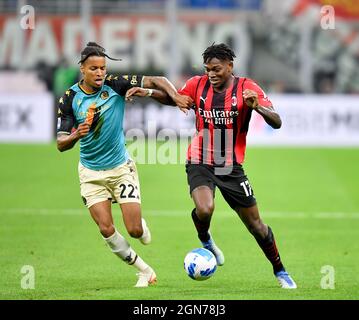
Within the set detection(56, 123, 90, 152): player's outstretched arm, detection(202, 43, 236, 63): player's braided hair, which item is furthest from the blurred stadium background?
detection(202, 43, 236, 63): player's braided hair

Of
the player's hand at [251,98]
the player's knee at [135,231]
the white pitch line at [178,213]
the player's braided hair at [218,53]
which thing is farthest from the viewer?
the white pitch line at [178,213]

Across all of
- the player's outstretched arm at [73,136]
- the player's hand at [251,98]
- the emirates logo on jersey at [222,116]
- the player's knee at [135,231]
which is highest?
the player's hand at [251,98]

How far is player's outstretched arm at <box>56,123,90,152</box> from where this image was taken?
10.6 metres

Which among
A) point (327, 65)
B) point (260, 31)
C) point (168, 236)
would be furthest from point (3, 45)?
point (168, 236)

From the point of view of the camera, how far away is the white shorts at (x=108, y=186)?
11.4 metres

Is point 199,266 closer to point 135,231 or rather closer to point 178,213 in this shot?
point 135,231

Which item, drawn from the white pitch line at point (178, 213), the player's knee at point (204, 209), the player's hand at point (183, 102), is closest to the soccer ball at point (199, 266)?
the player's knee at point (204, 209)

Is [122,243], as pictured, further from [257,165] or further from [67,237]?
[257,165]

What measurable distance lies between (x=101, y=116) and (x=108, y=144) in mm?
342

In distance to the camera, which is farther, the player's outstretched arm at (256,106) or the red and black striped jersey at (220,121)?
the red and black striped jersey at (220,121)

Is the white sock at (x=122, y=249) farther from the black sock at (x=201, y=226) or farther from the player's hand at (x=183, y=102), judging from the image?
the player's hand at (x=183, y=102)

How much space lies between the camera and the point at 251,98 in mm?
10727

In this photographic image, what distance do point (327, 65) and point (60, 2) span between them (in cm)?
1080

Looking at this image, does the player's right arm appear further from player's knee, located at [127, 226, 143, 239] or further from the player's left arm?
the player's left arm
